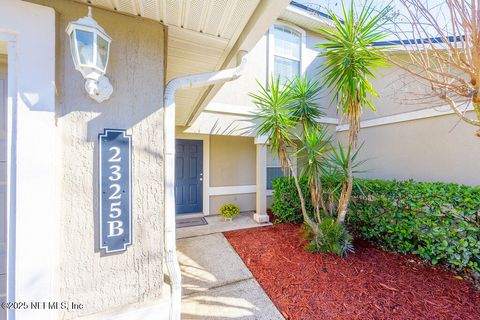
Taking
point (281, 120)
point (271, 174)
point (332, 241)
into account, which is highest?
point (281, 120)

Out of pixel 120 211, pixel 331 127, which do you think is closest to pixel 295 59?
pixel 331 127

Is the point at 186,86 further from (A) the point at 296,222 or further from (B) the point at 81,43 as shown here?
(A) the point at 296,222

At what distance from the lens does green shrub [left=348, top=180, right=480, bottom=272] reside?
2.65 metres

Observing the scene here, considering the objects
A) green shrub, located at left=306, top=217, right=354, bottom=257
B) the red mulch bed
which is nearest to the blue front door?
the red mulch bed

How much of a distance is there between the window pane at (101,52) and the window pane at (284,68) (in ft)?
17.9

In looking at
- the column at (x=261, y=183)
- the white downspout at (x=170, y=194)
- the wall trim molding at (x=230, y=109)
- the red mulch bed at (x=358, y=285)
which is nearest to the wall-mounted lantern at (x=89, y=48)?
the white downspout at (x=170, y=194)

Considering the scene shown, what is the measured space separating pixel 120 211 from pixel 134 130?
2.07 feet

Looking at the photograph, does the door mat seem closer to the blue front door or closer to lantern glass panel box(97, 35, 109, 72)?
the blue front door

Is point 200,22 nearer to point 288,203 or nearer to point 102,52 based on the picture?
point 102,52

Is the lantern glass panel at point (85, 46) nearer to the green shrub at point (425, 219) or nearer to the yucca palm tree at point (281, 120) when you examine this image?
the yucca palm tree at point (281, 120)

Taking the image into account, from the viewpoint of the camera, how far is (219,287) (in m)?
2.74

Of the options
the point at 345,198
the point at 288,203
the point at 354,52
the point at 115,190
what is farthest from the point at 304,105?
the point at 115,190

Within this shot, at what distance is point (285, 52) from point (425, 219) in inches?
223

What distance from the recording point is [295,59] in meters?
6.37
